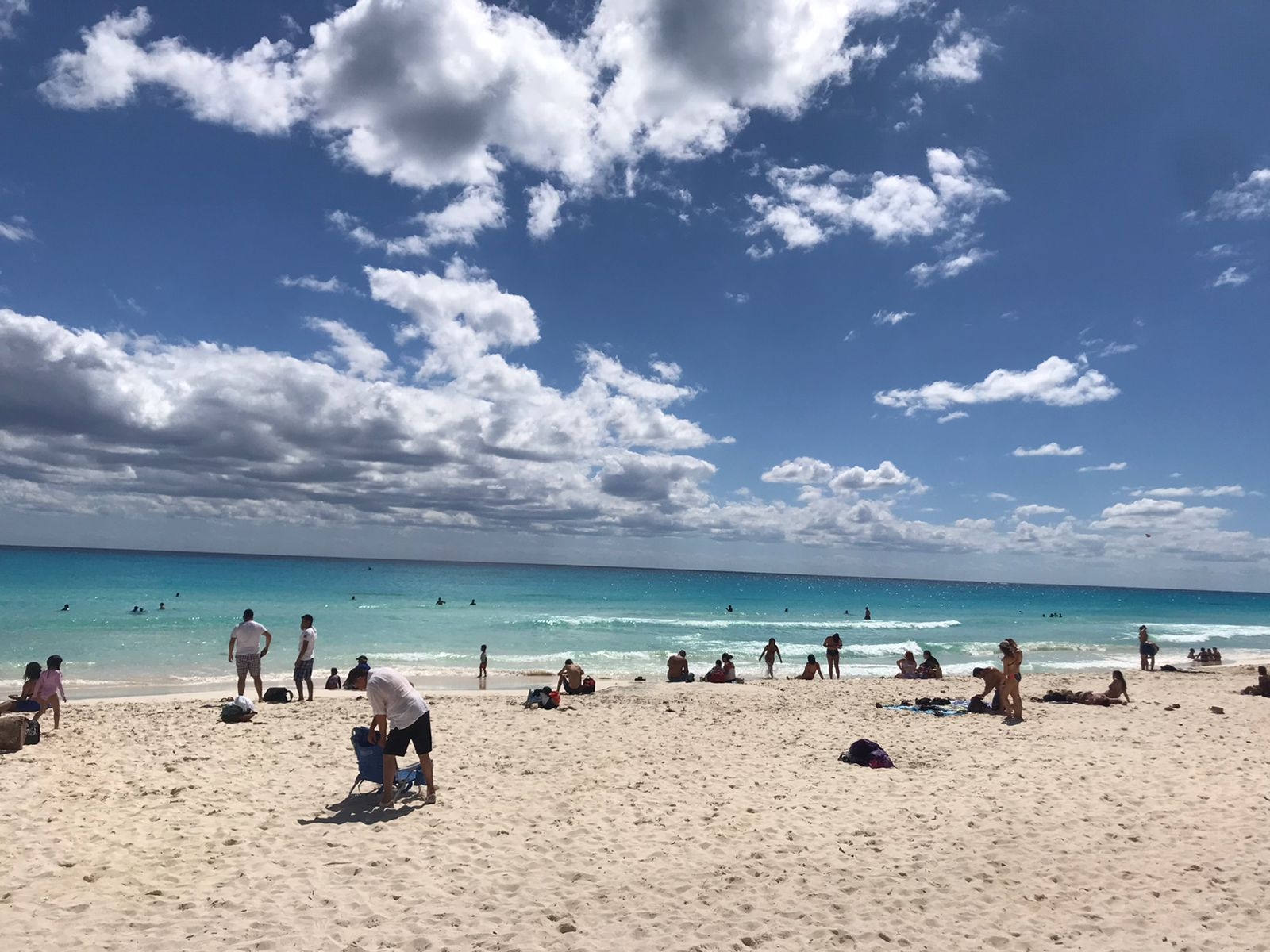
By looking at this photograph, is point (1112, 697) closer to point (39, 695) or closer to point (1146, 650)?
point (1146, 650)

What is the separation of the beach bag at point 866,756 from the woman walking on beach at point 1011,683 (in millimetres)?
4340

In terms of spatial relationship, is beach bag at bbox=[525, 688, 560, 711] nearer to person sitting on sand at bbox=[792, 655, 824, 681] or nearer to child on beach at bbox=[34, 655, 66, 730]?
child on beach at bbox=[34, 655, 66, 730]

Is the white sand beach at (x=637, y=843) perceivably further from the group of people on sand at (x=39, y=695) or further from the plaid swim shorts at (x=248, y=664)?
the plaid swim shorts at (x=248, y=664)

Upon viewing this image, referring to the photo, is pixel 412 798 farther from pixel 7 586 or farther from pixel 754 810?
pixel 7 586

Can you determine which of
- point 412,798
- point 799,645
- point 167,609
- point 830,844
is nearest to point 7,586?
point 167,609

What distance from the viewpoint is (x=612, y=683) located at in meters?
21.4

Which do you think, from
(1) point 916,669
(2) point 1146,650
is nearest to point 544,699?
(1) point 916,669

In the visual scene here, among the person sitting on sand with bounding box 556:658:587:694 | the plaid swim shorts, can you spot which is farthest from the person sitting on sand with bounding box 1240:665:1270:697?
the plaid swim shorts

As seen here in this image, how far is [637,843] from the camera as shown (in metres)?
7.09

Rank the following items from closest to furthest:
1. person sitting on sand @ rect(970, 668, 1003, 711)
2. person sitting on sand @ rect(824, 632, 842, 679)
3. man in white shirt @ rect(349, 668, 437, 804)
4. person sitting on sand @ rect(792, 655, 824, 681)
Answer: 1. man in white shirt @ rect(349, 668, 437, 804)
2. person sitting on sand @ rect(970, 668, 1003, 711)
3. person sitting on sand @ rect(792, 655, 824, 681)
4. person sitting on sand @ rect(824, 632, 842, 679)

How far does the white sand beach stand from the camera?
5410 millimetres

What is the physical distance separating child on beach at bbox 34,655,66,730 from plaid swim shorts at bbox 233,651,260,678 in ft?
8.77

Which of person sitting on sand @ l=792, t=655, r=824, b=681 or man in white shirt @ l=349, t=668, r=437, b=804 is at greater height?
man in white shirt @ l=349, t=668, r=437, b=804

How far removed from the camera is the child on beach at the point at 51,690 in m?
10.6
